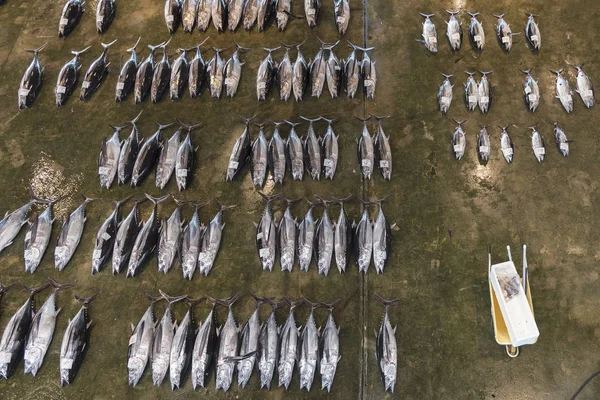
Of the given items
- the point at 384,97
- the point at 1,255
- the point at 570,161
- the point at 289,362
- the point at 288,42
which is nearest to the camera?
the point at 289,362

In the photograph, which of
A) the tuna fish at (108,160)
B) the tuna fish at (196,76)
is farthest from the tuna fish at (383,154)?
the tuna fish at (108,160)

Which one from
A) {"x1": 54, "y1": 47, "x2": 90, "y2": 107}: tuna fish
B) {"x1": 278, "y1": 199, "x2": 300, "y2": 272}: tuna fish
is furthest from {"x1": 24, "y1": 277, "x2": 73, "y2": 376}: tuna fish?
{"x1": 54, "y1": 47, "x2": 90, "y2": 107}: tuna fish

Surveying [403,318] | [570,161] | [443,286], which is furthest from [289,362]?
[570,161]

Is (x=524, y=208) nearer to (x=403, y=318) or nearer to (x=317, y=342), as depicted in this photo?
(x=403, y=318)

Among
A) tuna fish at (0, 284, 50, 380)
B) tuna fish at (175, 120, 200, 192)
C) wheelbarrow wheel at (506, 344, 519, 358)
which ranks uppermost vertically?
tuna fish at (175, 120, 200, 192)

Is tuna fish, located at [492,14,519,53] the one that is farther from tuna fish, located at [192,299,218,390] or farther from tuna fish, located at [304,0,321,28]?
tuna fish, located at [192,299,218,390]

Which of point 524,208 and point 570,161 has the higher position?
point 570,161
